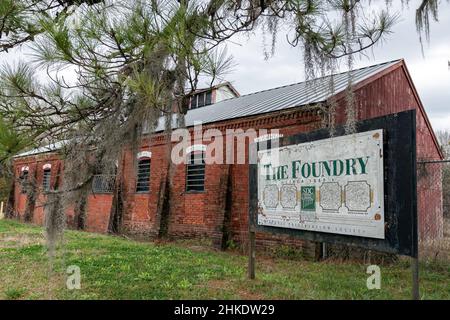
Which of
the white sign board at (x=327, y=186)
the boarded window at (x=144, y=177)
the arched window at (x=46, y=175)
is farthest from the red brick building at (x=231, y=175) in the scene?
the arched window at (x=46, y=175)

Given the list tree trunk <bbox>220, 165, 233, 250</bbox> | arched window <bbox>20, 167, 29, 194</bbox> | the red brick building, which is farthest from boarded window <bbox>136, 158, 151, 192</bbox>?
tree trunk <bbox>220, 165, 233, 250</bbox>

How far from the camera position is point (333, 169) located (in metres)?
4.96

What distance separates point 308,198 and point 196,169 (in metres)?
7.70

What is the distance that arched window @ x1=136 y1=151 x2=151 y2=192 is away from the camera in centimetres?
1462

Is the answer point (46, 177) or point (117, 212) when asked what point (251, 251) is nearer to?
point (117, 212)

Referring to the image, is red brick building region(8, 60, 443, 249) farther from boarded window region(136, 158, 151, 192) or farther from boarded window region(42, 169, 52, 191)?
boarded window region(42, 169, 52, 191)

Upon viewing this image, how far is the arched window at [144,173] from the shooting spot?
1462 cm

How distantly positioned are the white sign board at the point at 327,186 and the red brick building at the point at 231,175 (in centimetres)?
323

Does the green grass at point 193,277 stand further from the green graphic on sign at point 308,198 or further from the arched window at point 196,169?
the arched window at point 196,169

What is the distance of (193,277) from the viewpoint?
6.64 metres

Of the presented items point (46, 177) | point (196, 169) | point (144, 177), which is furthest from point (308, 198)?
point (46, 177)
